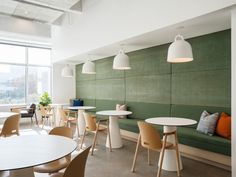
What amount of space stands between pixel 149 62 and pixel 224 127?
2.64 m

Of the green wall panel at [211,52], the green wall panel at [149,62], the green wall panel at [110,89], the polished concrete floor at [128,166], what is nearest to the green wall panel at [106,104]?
the green wall panel at [110,89]

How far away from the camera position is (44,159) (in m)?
1.54

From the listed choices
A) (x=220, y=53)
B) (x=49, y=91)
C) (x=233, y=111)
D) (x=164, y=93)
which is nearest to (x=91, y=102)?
(x=49, y=91)

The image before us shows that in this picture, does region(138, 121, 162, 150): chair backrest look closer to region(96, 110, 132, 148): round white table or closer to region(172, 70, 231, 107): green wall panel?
region(96, 110, 132, 148): round white table

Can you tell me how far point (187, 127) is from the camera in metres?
4.35

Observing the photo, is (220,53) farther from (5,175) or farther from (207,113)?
(5,175)

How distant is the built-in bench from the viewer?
335 centimetres

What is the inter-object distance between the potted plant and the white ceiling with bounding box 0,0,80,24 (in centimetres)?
295

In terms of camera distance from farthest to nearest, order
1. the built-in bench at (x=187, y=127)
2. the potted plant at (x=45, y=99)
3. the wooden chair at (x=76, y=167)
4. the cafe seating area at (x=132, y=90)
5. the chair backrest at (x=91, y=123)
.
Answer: the potted plant at (x=45, y=99)
the chair backrest at (x=91, y=123)
the built-in bench at (x=187, y=127)
the cafe seating area at (x=132, y=90)
the wooden chair at (x=76, y=167)

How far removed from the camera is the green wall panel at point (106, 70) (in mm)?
6682

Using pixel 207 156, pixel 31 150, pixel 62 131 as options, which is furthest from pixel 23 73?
pixel 207 156

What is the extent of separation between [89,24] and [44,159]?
5170 millimetres

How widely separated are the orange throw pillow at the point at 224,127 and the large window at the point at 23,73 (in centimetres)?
726

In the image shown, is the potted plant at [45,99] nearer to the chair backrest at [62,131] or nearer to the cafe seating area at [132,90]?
the cafe seating area at [132,90]
